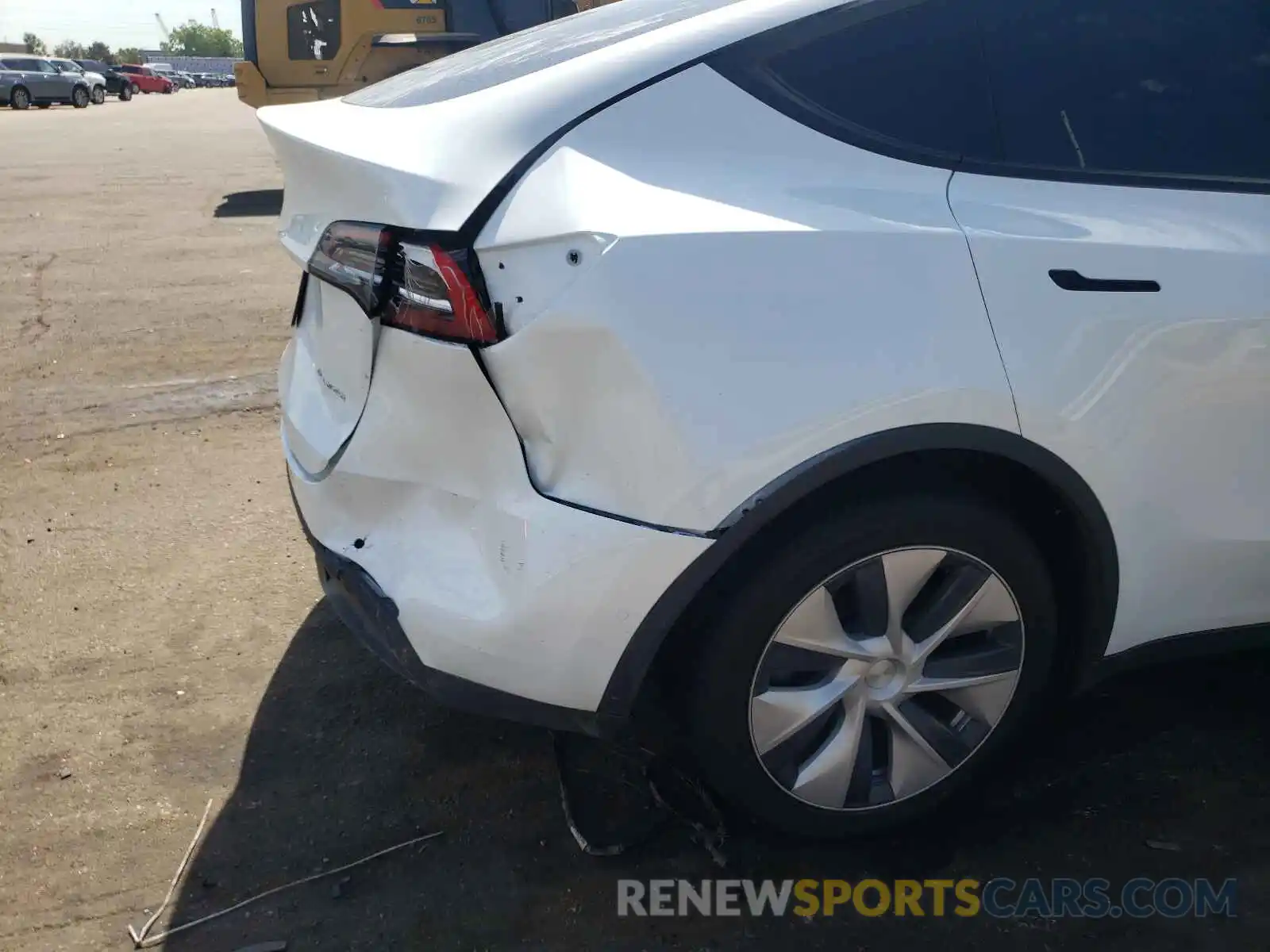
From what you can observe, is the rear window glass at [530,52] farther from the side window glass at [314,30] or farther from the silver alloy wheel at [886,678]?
the side window glass at [314,30]

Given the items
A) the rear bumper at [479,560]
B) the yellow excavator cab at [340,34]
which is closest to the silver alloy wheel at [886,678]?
the rear bumper at [479,560]

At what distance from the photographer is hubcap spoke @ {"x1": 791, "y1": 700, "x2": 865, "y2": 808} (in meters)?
2.24

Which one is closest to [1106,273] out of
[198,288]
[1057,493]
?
[1057,493]

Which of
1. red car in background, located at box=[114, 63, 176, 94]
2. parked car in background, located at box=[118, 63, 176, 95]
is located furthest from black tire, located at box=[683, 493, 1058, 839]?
red car in background, located at box=[114, 63, 176, 94]

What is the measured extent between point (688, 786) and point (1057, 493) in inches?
42.5

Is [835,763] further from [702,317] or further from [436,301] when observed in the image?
[436,301]

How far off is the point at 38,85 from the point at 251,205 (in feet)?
97.8

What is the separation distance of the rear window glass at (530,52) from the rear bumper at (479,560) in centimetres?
65

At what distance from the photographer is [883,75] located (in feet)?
7.07

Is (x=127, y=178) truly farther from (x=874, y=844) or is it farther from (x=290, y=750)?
(x=874, y=844)

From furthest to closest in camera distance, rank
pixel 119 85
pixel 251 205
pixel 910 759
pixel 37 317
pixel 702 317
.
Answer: pixel 119 85 → pixel 251 205 → pixel 37 317 → pixel 910 759 → pixel 702 317

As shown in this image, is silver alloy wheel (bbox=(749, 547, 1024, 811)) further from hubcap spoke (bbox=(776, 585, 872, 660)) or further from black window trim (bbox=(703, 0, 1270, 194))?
black window trim (bbox=(703, 0, 1270, 194))

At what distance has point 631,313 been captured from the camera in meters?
1.87

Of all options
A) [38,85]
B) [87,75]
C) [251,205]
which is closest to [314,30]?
[251,205]
